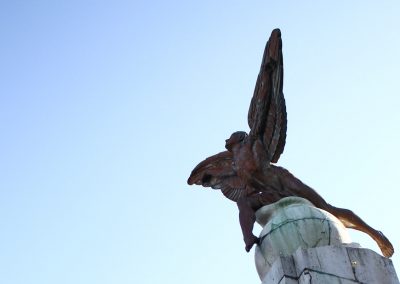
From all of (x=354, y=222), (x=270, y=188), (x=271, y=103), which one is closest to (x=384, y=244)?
(x=354, y=222)

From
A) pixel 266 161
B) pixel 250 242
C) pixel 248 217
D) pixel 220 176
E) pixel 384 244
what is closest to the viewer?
pixel 250 242

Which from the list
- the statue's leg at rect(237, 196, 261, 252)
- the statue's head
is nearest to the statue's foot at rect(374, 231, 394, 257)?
the statue's leg at rect(237, 196, 261, 252)

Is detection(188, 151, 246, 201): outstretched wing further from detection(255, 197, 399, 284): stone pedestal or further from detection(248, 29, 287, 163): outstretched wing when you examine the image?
detection(255, 197, 399, 284): stone pedestal

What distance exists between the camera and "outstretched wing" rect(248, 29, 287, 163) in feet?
33.4

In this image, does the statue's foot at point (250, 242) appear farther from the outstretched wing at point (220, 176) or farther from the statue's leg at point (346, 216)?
the outstretched wing at point (220, 176)

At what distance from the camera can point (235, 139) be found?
34.4 ft

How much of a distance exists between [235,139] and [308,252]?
2.95 metres

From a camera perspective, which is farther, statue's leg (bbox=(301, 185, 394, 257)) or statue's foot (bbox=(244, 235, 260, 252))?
statue's leg (bbox=(301, 185, 394, 257))

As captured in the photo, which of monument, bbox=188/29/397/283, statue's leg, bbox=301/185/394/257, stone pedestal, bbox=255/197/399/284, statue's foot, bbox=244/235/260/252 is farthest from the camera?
statue's leg, bbox=301/185/394/257

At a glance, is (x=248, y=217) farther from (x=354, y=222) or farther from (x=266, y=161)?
(x=354, y=222)

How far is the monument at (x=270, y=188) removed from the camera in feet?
27.7

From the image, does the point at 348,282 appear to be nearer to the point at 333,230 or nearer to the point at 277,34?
the point at 333,230

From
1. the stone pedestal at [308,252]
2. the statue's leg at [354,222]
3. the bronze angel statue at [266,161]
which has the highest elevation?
the bronze angel statue at [266,161]

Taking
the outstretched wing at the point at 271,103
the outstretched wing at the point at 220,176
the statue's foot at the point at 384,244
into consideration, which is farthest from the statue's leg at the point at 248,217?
the statue's foot at the point at 384,244
